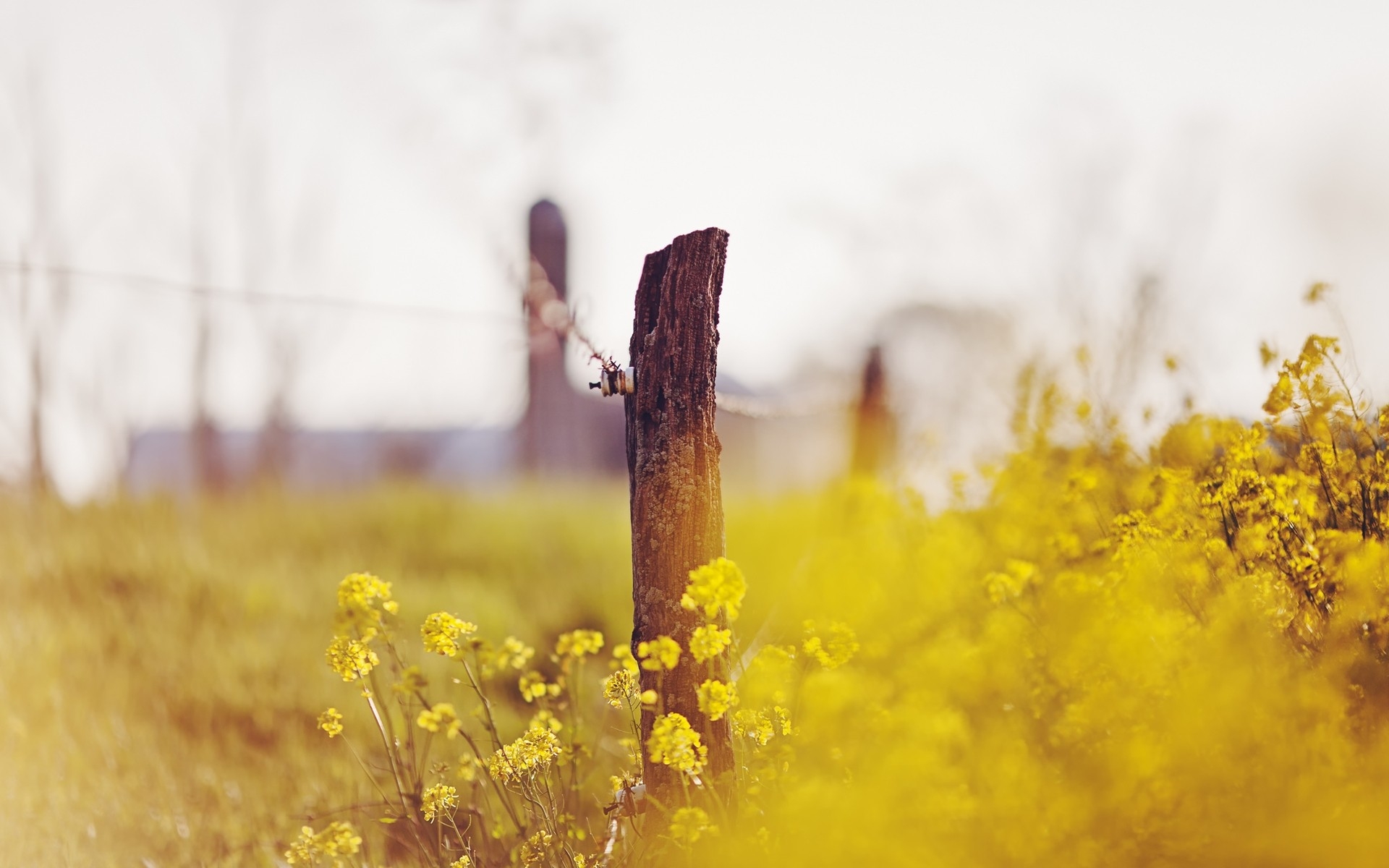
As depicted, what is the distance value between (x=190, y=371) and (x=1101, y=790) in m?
15.7

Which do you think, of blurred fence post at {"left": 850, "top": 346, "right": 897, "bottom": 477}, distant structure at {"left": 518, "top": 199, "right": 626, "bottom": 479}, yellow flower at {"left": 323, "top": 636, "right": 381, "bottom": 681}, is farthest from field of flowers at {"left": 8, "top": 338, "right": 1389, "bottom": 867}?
distant structure at {"left": 518, "top": 199, "right": 626, "bottom": 479}

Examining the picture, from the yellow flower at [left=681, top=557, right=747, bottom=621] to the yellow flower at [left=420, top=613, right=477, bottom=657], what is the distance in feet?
1.67

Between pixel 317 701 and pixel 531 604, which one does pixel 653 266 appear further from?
pixel 531 604

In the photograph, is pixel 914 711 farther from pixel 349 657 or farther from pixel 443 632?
pixel 349 657

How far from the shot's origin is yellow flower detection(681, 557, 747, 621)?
1.69 m

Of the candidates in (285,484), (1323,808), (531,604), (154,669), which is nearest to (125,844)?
(154,669)

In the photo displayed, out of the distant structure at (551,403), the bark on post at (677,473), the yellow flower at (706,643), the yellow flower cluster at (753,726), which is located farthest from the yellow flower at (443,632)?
the distant structure at (551,403)

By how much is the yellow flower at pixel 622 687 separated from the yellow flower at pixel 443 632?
0.36 metres

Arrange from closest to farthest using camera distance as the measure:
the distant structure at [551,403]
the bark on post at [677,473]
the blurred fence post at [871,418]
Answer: the bark on post at [677,473], the blurred fence post at [871,418], the distant structure at [551,403]

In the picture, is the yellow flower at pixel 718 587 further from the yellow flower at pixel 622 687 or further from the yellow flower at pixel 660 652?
the yellow flower at pixel 622 687

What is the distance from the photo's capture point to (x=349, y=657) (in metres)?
1.89

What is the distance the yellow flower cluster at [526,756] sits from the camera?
1.98m

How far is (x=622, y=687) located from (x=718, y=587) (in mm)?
517

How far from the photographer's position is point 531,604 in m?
5.45
